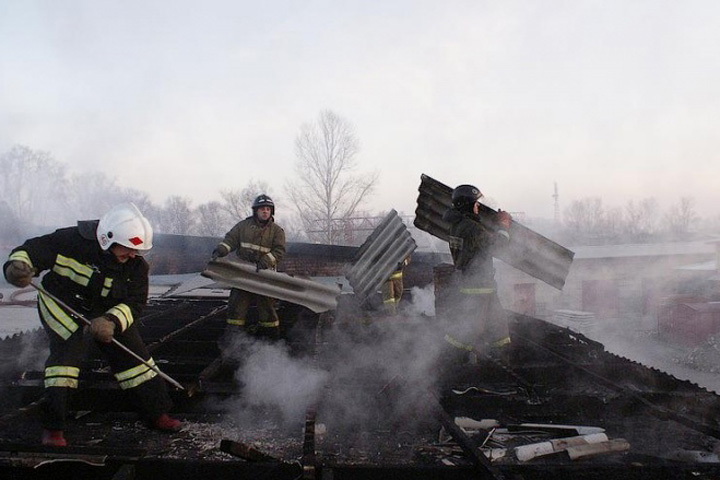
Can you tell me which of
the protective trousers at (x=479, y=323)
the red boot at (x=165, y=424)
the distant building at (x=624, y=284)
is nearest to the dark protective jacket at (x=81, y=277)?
the red boot at (x=165, y=424)

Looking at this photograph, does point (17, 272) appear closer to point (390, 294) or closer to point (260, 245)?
point (260, 245)

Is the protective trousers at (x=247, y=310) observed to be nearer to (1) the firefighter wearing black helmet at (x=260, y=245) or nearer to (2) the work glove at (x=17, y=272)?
(1) the firefighter wearing black helmet at (x=260, y=245)

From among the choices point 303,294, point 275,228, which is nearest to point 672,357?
point 303,294

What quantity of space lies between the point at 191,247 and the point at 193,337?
7.48 meters

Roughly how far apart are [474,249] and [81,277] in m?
3.35

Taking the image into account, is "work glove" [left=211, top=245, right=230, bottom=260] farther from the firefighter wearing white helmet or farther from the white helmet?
the white helmet

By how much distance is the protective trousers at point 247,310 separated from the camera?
5.35 m

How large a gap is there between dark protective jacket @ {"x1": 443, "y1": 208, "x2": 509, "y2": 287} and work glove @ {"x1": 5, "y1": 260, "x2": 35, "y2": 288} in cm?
356

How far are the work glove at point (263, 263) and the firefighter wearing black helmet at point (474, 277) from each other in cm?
205

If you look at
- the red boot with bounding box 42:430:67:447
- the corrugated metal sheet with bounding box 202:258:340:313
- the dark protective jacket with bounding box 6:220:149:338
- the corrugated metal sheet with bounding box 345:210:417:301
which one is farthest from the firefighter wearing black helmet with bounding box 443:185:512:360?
the red boot with bounding box 42:430:67:447

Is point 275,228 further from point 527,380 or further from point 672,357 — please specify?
point 672,357

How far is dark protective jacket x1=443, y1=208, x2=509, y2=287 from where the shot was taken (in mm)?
4797

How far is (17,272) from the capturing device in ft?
9.56

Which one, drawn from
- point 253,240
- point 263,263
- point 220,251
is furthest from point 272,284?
point 220,251
